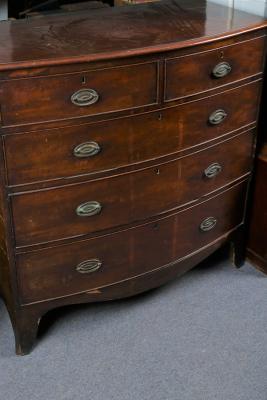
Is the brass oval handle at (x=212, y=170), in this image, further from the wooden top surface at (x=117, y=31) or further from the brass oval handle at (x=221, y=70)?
the wooden top surface at (x=117, y=31)

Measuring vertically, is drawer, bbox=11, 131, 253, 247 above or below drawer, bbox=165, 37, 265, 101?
below

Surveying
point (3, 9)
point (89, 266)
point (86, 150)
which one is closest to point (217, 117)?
point (86, 150)

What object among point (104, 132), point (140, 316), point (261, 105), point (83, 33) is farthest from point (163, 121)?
point (140, 316)

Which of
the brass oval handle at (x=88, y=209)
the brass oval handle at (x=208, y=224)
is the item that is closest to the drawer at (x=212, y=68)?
the brass oval handle at (x=88, y=209)

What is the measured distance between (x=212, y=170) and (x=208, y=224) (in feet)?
0.76

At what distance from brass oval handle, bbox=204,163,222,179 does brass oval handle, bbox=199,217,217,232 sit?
0.19m

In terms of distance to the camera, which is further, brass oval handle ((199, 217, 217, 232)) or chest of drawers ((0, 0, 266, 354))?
brass oval handle ((199, 217, 217, 232))

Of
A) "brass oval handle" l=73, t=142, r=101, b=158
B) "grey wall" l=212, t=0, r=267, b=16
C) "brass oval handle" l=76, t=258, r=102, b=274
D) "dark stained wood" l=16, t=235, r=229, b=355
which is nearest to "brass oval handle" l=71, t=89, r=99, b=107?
"brass oval handle" l=73, t=142, r=101, b=158

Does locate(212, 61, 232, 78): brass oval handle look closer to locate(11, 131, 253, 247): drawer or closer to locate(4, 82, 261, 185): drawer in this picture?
locate(4, 82, 261, 185): drawer

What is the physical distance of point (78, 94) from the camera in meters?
1.75

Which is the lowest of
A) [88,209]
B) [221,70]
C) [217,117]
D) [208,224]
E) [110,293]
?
[110,293]

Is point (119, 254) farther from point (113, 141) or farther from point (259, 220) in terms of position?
point (259, 220)

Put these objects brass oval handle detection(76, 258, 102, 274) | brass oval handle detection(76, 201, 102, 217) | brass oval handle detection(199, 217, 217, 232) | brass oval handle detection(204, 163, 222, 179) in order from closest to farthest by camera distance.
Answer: brass oval handle detection(76, 201, 102, 217) < brass oval handle detection(76, 258, 102, 274) < brass oval handle detection(204, 163, 222, 179) < brass oval handle detection(199, 217, 217, 232)

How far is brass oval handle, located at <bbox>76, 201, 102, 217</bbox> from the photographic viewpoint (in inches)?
76.2
